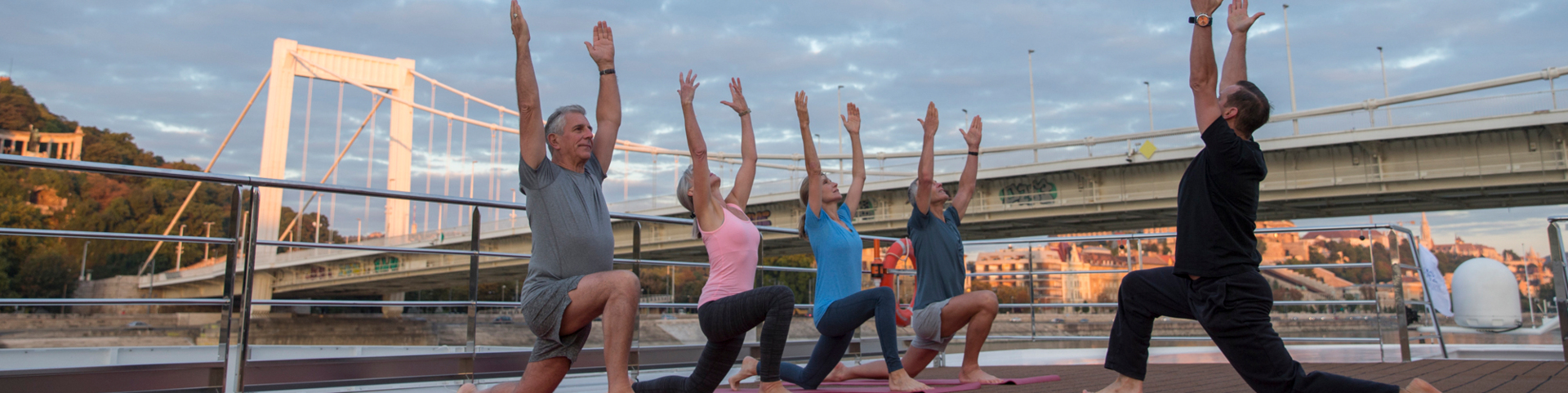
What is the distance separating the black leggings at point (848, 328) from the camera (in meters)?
3.60

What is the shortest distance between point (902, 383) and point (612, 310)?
1.60 m

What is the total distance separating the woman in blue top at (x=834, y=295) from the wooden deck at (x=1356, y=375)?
389mm

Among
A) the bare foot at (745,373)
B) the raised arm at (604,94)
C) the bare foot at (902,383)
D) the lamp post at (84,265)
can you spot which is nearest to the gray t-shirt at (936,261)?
the bare foot at (902,383)

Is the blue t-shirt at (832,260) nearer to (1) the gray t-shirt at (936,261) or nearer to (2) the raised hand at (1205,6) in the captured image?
(1) the gray t-shirt at (936,261)

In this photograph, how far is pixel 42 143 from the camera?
42938 mm

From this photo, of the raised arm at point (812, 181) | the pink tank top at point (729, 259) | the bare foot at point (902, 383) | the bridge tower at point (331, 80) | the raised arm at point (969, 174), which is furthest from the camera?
the bridge tower at point (331, 80)

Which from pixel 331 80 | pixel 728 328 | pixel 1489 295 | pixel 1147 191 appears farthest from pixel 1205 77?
pixel 331 80

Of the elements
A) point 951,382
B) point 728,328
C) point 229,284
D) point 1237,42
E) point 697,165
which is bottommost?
point 951,382

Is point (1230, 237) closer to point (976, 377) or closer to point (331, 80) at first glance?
point (976, 377)

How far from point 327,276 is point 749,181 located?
16.1 metres

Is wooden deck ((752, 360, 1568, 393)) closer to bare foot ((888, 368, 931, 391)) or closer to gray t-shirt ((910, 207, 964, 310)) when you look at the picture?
bare foot ((888, 368, 931, 391))

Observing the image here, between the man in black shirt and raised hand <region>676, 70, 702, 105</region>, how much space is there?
171 centimetres

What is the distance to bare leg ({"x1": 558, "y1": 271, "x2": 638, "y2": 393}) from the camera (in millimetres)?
2412

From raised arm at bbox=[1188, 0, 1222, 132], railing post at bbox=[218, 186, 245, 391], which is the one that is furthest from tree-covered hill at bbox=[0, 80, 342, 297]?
raised arm at bbox=[1188, 0, 1222, 132]
